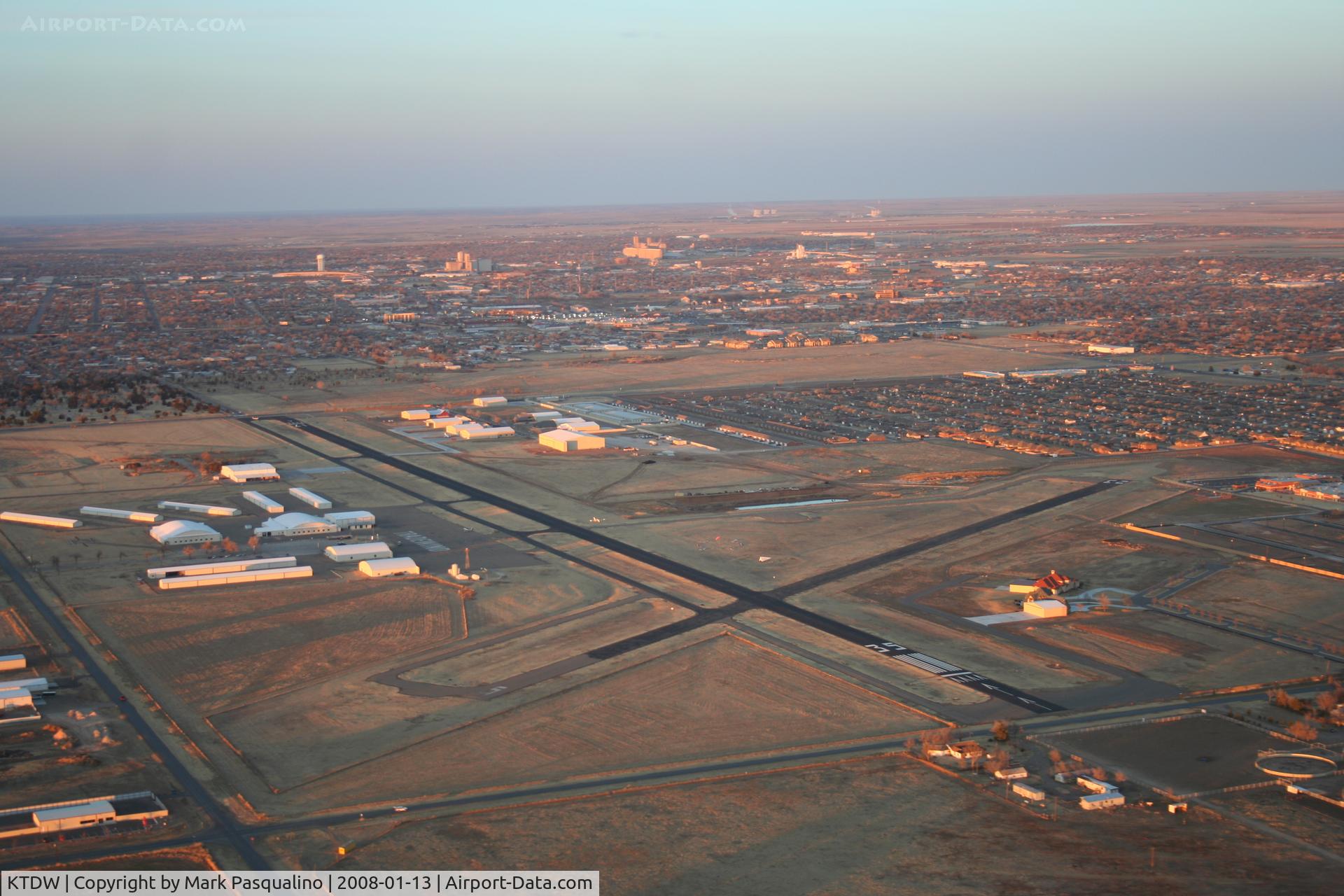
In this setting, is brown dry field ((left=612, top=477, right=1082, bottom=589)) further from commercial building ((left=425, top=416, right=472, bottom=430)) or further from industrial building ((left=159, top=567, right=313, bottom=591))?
commercial building ((left=425, top=416, right=472, bottom=430))

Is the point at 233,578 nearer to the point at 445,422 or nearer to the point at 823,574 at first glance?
the point at 823,574

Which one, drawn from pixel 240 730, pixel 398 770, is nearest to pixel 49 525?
pixel 240 730

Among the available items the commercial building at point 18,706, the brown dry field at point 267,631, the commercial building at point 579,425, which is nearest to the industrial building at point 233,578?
the brown dry field at point 267,631

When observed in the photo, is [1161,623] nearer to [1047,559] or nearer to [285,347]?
[1047,559]

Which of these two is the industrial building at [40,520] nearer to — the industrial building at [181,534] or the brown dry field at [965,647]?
the industrial building at [181,534]

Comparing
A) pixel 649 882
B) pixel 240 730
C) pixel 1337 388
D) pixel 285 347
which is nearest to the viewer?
pixel 649 882

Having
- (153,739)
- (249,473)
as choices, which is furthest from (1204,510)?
(249,473)

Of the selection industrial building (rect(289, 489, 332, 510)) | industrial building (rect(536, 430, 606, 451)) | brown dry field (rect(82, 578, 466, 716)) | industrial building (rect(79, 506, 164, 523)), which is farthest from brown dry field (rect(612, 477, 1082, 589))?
industrial building (rect(79, 506, 164, 523))
